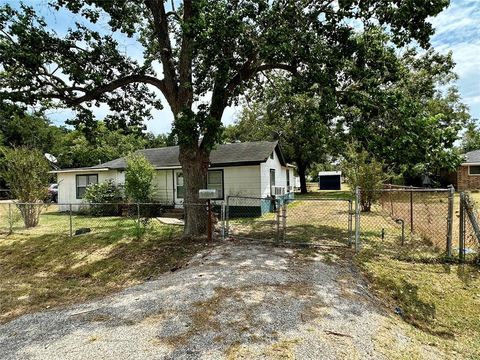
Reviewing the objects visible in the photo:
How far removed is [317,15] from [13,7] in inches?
304

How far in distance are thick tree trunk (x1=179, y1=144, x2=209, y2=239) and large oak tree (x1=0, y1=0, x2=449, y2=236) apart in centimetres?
3

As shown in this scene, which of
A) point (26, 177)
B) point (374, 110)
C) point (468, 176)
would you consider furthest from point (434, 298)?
point (468, 176)

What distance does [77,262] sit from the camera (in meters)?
8.68

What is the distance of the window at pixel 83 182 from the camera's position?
62.6 feet

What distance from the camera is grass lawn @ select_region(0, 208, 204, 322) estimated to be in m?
6.49

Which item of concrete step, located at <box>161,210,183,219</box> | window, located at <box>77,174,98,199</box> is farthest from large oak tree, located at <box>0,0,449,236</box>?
window, located at <box>77,174,98,199</box>

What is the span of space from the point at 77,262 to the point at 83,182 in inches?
470

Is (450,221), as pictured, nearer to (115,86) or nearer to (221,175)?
(115,86)

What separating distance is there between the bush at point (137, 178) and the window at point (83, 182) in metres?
5.02

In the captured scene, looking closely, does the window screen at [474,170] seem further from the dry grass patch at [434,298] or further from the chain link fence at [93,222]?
the dry grass patch at [434,298]

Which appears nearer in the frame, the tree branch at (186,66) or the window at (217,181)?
the tree branch at (186,66)

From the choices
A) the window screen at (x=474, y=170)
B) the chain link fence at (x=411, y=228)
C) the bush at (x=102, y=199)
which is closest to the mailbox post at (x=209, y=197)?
the chain link fence at (x=411, y=228)

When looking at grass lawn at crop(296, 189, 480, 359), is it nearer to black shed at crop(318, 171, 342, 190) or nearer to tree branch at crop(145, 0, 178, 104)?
tree branch at crop(145, 0, 178, 104)

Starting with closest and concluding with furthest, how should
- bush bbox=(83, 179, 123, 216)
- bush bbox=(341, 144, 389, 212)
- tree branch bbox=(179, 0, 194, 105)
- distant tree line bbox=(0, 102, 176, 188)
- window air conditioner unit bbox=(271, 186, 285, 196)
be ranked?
tree branch bbox=(179, 0, 194, 105) → bush bbox=(341, 144, 389, 212) → bush bbox=(83, 179, 123, 216) → window air conditioner unit bbox=(271, 186, 285, 196) → distant tree line bbox=(0, 102, 176, 188)
